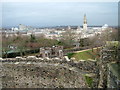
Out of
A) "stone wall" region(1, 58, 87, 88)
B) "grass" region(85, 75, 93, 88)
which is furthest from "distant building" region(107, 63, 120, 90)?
"stone wall" region(1, 58, 87, 88)

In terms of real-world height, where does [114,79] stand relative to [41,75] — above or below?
above

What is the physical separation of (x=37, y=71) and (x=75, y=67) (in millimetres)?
992

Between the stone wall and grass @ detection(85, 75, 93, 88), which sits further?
the stone wall

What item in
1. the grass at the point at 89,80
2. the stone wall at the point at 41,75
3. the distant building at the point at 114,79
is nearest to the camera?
the distant building at the point at 114,79

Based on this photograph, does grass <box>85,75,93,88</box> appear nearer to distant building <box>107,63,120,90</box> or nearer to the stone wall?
the stone wall

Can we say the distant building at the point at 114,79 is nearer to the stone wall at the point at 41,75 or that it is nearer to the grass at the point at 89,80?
the grass at the point at 89,80

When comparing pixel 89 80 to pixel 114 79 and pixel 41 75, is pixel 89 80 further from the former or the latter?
pixel 41 75

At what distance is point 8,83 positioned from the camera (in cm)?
340

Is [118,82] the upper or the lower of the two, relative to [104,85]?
upper

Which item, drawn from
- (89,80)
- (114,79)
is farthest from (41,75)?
(114,79)

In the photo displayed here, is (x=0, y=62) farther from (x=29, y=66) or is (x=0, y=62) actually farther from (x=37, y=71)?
(x=37, y=71)

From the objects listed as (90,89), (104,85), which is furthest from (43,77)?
(104,85)

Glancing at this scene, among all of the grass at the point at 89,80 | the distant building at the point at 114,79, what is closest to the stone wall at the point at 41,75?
the grass at the point at 89,80

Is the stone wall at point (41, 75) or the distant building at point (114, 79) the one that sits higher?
the distant building at point (114, 79)
